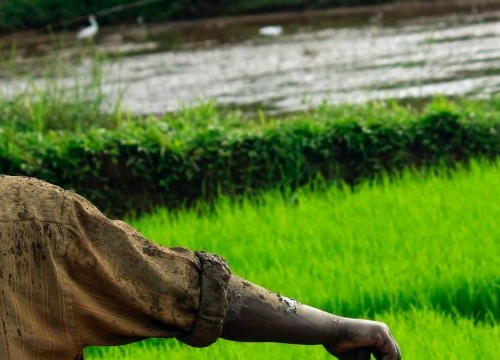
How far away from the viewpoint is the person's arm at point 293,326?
6.97 feet

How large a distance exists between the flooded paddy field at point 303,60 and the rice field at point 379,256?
2134 mm

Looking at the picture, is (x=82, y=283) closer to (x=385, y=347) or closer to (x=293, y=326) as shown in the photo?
(x=293, y=326)

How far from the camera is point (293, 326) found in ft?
7.11

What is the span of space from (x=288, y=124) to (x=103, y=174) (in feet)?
3.26

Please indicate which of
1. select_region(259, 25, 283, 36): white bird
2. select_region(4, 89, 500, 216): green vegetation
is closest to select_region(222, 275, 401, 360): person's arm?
select_region(4, 89, 500, 216): green vegetation

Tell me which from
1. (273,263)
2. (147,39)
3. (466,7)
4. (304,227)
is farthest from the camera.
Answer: (147,39)

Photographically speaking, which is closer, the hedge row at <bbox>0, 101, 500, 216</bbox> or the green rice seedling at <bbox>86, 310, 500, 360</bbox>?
the green rice seedling at <bbox>86, 310, 500, 360</bbox>

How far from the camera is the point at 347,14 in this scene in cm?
1838

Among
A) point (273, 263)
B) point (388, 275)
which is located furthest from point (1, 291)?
point (273, 263)

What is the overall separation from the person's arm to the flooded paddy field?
5207 mm

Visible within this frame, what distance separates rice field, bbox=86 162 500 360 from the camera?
3.57 metres

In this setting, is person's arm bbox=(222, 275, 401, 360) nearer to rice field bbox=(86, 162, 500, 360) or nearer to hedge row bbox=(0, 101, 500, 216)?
rice field bbox=(86, 162, 500, 360)

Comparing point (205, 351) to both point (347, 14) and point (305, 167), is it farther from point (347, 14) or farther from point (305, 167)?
point (347, 14)

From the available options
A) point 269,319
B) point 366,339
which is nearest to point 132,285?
point 269,319
